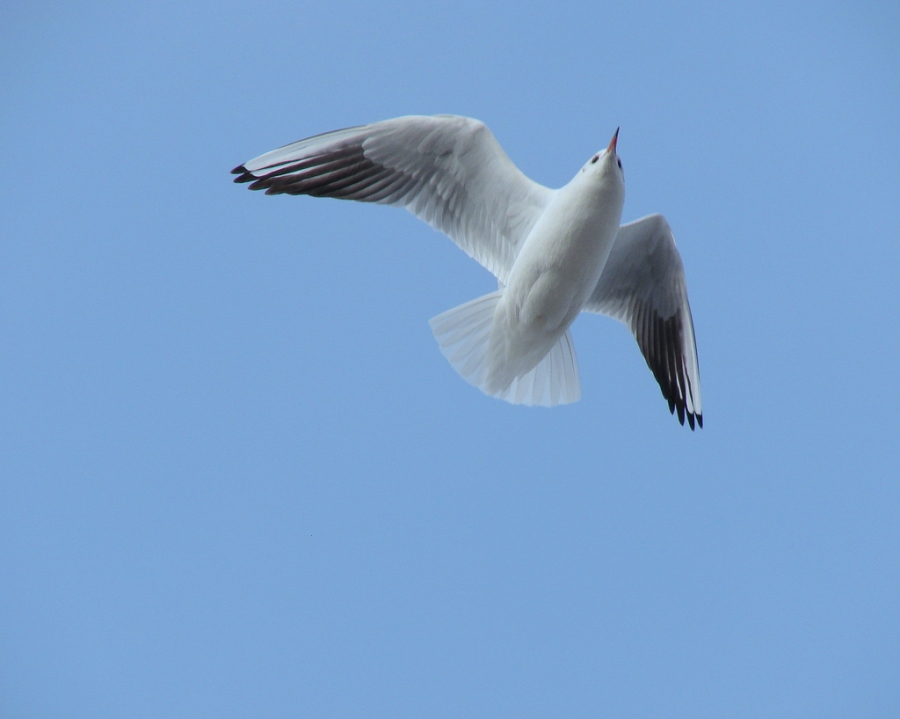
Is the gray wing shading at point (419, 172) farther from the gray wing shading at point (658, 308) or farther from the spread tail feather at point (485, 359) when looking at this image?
the gray wing shading at point (658, 308)

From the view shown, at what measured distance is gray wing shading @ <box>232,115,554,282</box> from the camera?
17.3 feet

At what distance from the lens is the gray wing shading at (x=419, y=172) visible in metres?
5.26

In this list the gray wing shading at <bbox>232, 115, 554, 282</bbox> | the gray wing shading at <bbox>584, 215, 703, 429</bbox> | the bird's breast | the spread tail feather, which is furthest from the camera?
the gray wing shading at <bbox>584, 215, 703, 429</bbox>

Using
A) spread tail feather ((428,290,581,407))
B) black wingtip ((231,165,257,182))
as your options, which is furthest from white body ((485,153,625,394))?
black wingtip ((231,165,257,182))

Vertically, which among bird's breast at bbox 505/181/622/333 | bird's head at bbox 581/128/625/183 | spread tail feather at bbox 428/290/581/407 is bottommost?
spread tail feather at bbox 428/290/581/407

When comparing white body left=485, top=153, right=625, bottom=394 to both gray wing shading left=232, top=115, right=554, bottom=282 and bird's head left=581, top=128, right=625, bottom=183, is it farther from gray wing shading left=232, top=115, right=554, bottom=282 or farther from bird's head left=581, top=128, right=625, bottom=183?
gray wing shading left=232, top=115, right=554, bottom=282

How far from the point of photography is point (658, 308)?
6.00 m

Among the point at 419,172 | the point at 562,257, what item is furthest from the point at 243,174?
the point at 562,257

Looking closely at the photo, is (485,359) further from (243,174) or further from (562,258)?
(243,174)

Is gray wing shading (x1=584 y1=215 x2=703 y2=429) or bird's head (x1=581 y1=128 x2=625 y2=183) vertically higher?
bird's head (x1=581 y1=128 x2=625 y2=183)

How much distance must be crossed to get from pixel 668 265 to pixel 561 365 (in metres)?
0.92

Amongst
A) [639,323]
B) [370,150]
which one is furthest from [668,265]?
[370,150]

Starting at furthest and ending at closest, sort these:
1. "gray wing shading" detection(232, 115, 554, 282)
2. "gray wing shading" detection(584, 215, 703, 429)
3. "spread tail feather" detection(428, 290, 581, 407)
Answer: "gray wing shading" detection(584, 215, 703, 429) < "spread tail feather" detection(428, 290, 581, 407) < "gray wing shading" detection(232, 115, 554, 282)

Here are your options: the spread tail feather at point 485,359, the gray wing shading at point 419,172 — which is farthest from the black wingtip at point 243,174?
the spread tail feather at point 485,359
